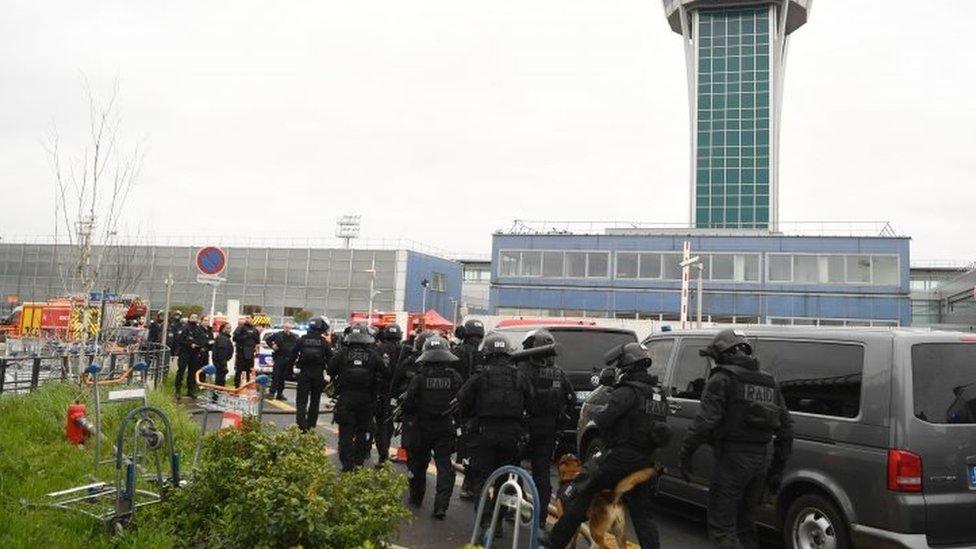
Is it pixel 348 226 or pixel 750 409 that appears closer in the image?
pixel 750 409

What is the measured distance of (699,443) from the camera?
5215mm

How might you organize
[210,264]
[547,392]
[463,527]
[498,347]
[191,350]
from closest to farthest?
[498,347]
[547,392]
[463,527]
[210,264]
[191,350]

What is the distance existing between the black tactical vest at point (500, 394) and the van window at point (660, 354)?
1924 mm

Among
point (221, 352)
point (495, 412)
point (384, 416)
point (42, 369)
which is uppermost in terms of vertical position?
point (495, 412)

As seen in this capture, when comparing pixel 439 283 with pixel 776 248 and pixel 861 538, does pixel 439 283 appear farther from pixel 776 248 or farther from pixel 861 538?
pixel 861 538

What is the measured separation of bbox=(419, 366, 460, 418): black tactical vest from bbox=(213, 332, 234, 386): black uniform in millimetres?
9499

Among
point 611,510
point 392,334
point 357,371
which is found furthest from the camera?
point 392,334

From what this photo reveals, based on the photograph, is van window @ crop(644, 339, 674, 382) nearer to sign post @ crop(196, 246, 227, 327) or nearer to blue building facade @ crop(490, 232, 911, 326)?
sign post @ crop(196, 246, 227, 327)

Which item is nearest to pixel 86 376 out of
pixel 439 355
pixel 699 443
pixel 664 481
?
pixel 439 355

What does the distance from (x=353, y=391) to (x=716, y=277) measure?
40.7 metres

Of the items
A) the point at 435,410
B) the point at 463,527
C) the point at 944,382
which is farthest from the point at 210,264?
the point at 944,382

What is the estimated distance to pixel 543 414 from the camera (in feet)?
21.7

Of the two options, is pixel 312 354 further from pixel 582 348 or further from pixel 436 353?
pixel 582 348

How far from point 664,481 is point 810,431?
1.92 metres
